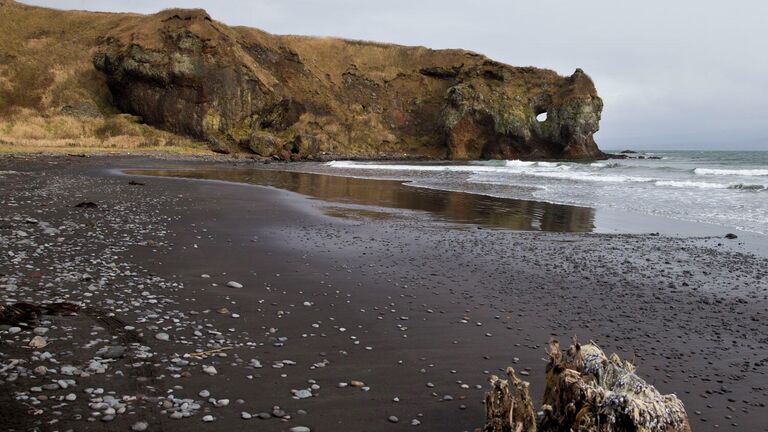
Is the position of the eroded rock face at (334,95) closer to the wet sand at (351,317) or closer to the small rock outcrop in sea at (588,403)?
the wet sand at (351,317)

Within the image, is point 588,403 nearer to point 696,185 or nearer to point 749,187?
point 749,187

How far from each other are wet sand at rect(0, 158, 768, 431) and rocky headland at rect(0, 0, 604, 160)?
44.9 meters

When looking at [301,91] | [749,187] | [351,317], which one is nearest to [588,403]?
[351,317]

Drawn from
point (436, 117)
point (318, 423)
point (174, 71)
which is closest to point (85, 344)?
point (318, 423)

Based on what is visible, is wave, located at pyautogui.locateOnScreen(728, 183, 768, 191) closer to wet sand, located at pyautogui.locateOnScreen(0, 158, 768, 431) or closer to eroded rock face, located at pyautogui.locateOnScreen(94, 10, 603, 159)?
wet sand, located at pyautogui.locateOnScreen(0, 158, 768, 431)

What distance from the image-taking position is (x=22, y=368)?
4.07m

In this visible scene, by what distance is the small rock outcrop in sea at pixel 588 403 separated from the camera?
3039 mm

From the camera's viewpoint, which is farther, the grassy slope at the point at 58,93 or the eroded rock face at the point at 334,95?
the eroded rock face at the point at 334,95

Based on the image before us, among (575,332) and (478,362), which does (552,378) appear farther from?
(575,332)

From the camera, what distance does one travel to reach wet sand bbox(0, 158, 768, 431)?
3992 millimetres

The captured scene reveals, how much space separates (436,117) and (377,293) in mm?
74519

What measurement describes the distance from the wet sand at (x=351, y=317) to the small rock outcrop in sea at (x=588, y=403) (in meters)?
0.67

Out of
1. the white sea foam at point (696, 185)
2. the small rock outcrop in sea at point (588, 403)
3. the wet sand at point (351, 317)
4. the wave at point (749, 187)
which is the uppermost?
the wave at point (749, 187)

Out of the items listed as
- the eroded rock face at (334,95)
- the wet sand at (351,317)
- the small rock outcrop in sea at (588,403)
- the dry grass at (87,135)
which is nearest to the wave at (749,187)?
the wet sand at (351,317)
